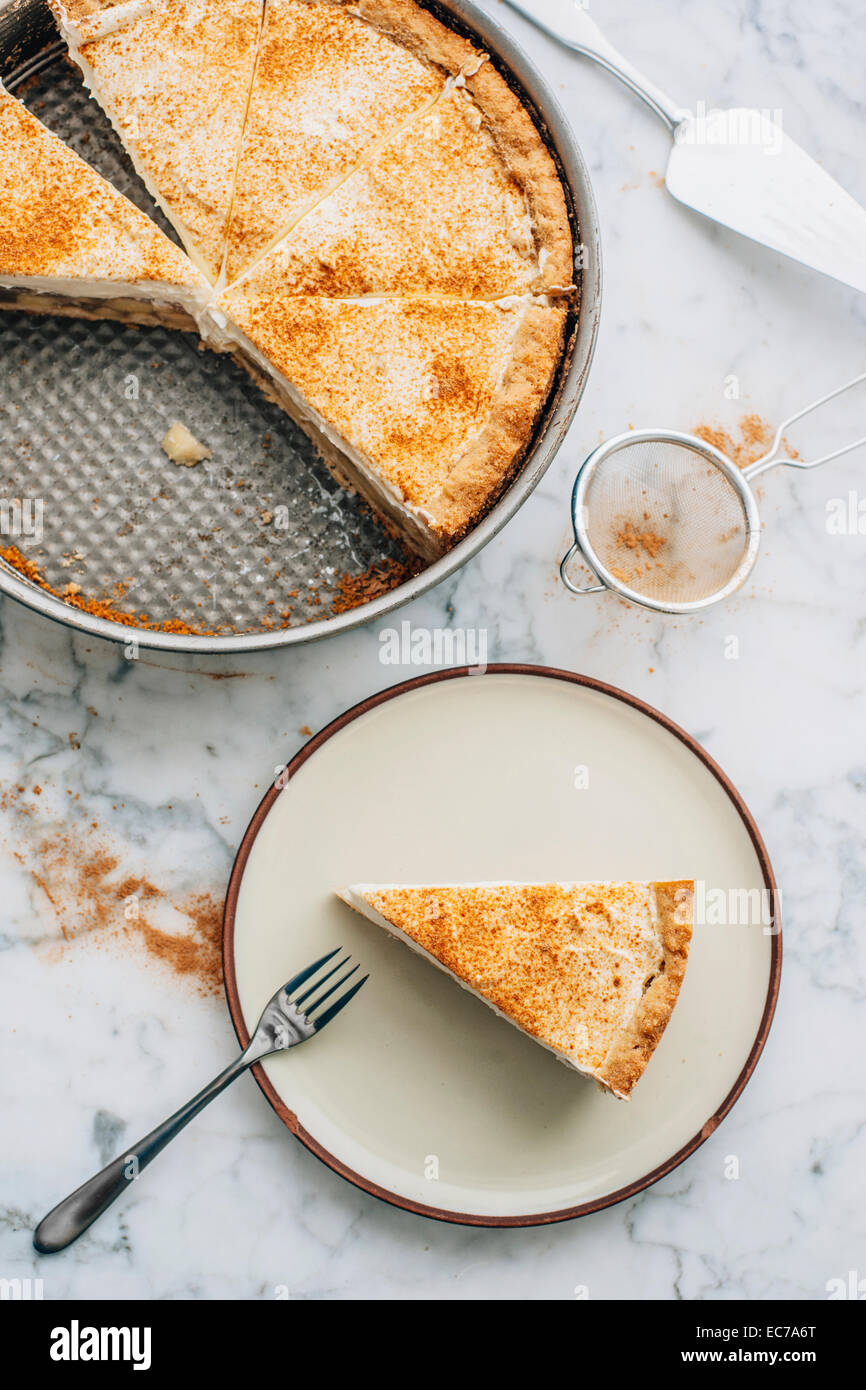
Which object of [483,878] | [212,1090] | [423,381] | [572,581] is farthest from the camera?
[572,581]

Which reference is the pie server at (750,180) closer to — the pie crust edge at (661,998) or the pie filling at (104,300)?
the pie filling at (104,300)

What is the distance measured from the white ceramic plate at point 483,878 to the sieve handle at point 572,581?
0.29 m

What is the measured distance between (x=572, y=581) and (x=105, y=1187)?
228 cm

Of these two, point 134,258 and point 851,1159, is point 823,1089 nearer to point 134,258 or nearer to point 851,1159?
point 851,1159

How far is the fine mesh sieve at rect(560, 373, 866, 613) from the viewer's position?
2.99 m

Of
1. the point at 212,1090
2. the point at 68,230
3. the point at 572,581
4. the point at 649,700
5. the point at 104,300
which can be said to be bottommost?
the point at 212,1090

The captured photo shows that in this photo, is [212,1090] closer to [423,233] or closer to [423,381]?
[423,381]

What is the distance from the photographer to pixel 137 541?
282cm

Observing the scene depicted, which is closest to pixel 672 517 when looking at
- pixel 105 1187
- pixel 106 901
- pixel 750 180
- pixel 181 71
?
Result: pixel 750 180

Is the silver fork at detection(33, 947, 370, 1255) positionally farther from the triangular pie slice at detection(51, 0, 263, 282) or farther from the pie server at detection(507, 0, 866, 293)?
the pie server at detection(507, 0, 866, 293)

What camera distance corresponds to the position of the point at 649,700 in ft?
10.3

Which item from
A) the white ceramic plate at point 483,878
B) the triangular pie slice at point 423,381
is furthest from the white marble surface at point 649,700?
the triangular pie slice at point 423,381
